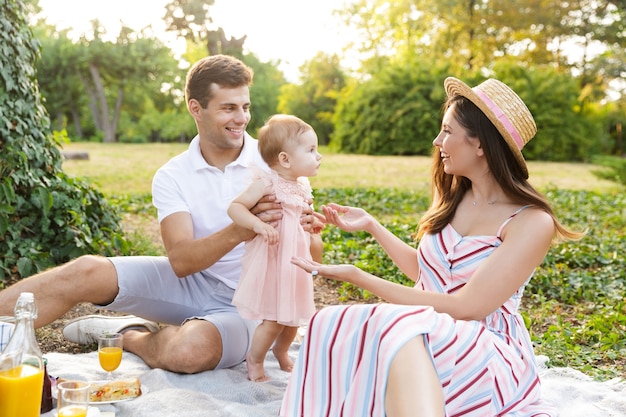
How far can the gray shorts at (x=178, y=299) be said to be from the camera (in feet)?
11.6

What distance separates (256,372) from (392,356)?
52.9 inches

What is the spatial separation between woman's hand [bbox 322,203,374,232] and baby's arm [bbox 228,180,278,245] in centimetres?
28

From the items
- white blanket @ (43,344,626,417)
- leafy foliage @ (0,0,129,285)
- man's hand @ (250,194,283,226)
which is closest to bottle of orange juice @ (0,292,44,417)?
white blanket @ (43,344,626,417)

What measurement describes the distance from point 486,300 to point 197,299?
5.46 feet

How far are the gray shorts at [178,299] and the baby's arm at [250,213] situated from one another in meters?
0.59

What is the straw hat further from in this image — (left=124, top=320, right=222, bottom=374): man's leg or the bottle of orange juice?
the bottle of orange juice

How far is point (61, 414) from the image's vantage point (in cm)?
219

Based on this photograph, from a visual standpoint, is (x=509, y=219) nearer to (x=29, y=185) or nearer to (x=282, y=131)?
(x=282, y=131)

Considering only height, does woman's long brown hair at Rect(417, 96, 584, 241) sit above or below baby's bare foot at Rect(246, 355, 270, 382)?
above

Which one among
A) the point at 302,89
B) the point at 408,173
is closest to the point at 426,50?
the point at 302,89

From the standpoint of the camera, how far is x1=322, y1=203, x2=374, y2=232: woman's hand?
321 cm

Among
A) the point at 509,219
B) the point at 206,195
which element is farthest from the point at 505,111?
the point at 206,195

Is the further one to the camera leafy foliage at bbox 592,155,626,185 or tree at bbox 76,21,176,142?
tree at bbox 76,21,176,142

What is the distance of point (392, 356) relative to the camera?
2205 millimetres
